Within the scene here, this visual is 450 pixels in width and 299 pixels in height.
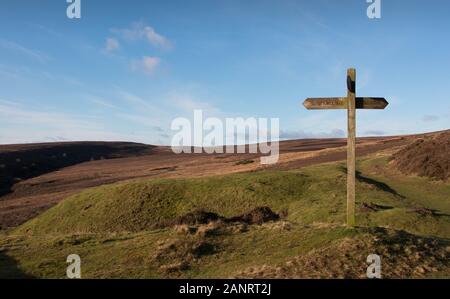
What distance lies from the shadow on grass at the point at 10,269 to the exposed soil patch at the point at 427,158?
34.8 m

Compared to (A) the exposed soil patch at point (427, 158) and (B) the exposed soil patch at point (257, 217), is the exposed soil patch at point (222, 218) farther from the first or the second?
(A) the exposed soil patch at point (427, 158)

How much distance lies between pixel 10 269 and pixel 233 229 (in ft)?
28.4

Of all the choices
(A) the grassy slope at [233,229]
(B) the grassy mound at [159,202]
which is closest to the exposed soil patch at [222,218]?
(A) the grassy slope at [233,229]

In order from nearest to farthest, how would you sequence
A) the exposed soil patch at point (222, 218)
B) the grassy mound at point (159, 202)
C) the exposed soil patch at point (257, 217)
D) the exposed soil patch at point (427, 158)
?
the exposed soil patch at point (222, 218)
the exposed soil patch at point (257, 217)
the grassy mound at point (159, 202)
the exposed soil patch at point (427, 158)

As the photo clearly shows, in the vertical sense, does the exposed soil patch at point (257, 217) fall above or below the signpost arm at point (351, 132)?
below

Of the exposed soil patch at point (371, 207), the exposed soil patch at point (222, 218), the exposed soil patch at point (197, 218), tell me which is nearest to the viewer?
the exposed soil patch at point (197, 218)

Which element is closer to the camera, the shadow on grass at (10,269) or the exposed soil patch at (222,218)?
the shadow on grass at (10,269)

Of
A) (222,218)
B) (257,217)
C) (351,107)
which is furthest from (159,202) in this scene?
(351,107)

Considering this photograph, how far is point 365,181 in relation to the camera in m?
37.9

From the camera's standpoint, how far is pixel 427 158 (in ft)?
142

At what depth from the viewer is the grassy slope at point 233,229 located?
14477mm

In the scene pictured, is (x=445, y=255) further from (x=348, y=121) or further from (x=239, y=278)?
(x=239, y=278)

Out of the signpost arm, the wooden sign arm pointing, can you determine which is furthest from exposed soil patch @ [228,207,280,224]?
the wooden sign arm pointing

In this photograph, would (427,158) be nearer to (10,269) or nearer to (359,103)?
(359,103)
